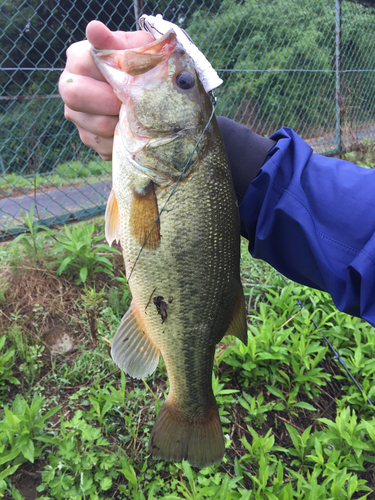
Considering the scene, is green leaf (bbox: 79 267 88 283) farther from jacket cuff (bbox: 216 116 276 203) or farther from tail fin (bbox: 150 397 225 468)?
A: jacket cuff (bbox: 216 116 276 203)

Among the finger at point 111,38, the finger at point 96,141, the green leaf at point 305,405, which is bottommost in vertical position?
the green leaf at point 305,405

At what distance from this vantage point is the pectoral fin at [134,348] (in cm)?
150

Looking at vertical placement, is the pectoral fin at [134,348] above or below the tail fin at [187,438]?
above

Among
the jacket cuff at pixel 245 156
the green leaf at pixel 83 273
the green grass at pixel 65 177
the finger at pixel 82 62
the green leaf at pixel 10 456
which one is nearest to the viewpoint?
the finger at pixel 82 62

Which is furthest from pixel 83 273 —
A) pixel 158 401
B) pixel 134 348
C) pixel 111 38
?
pixel 111 38

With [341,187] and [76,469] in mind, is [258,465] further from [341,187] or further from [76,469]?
[341,187]

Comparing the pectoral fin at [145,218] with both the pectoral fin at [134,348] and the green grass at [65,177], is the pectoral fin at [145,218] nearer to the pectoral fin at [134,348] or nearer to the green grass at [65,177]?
the pectoral fin at [134,348]

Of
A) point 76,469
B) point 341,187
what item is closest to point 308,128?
point 341,187

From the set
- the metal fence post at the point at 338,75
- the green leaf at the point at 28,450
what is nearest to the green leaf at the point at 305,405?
the green leaf at the point at 28,450

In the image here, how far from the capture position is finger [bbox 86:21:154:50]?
1203mm

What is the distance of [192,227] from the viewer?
134 centimetres

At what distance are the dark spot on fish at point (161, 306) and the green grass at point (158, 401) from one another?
0.87 m

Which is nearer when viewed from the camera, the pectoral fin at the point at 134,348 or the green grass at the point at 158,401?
the pectoral fin at the point at 134,348

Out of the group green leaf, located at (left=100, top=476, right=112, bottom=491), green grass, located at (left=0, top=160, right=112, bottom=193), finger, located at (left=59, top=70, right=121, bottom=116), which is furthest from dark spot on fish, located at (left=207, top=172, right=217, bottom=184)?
green grass, located at (left=0, top=160, right=112, bottom=193)
